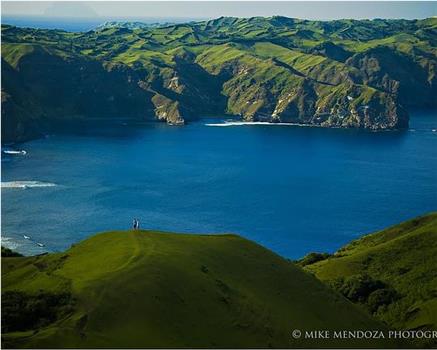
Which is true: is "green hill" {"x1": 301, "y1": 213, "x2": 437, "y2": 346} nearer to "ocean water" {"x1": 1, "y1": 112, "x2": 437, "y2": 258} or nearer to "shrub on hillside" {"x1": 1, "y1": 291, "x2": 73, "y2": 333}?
"ocean water" {"x1": 1, "y1": 112, "x2": 437, "y2": 258}

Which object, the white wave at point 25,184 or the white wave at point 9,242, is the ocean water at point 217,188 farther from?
the white wave at point 25,184

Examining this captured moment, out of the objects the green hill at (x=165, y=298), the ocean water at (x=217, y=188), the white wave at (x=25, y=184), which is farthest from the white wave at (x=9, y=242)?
the green hill at (x=165, y=298)

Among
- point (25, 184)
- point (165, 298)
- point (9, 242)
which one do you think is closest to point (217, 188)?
point (25, 184)

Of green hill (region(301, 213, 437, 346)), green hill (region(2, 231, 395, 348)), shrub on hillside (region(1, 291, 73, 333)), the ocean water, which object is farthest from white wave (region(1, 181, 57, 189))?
shrub on hillside (region(1, 291, 73, 333))

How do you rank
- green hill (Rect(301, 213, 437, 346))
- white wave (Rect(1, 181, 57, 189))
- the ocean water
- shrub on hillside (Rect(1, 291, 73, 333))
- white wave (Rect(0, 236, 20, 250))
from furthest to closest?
white wave (Rect(1, 181, 57, 189)) → the ocean water → white wave (Rect(0, 236, 20, 250)) → green hill (Rect(301, 213, 437, 346)) → shrub on hillside (Rect(1, 291, 73, 333))

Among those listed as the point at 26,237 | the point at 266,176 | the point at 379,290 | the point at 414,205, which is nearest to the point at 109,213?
the point at 26,237

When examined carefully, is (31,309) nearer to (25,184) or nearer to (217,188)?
(25,184)
